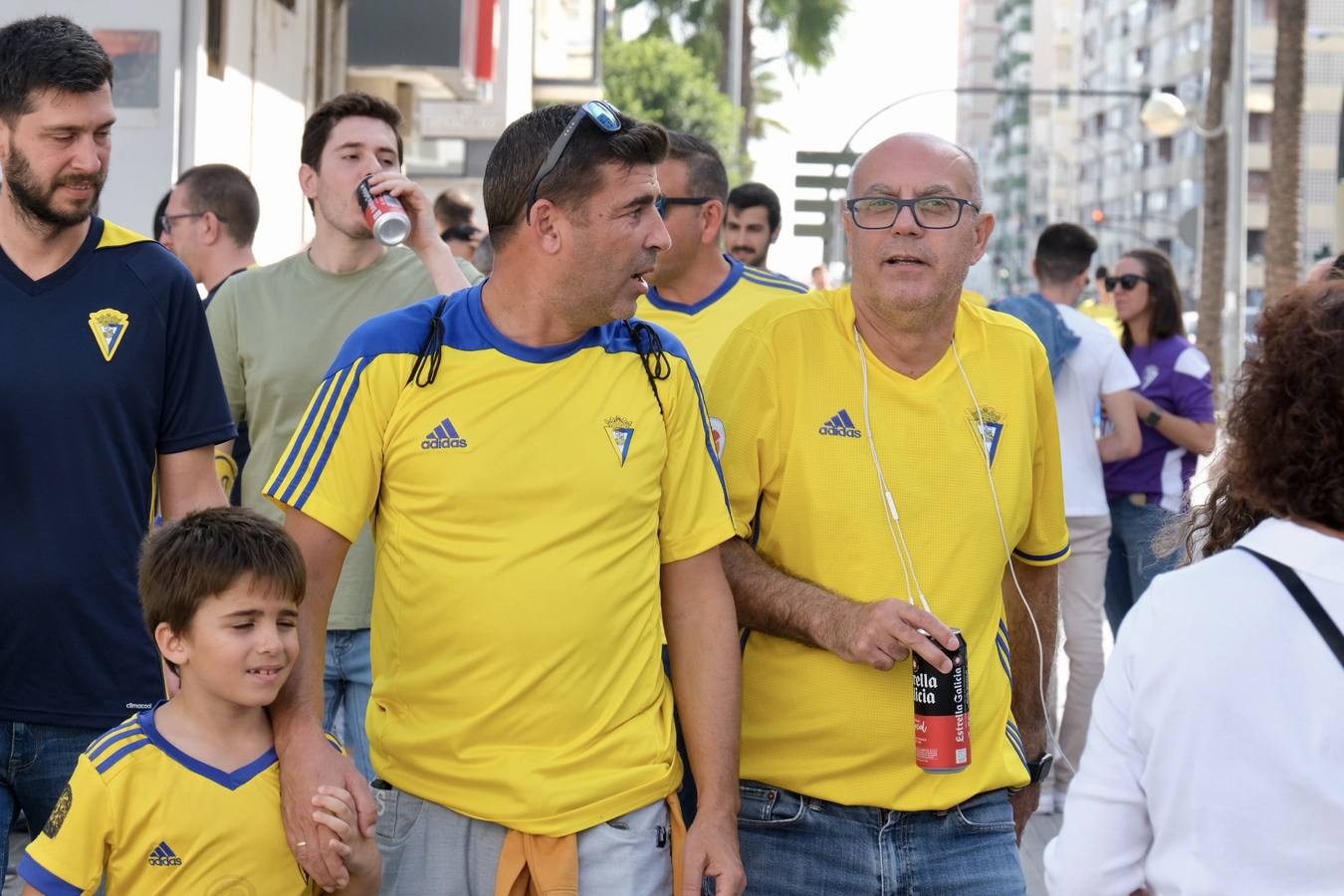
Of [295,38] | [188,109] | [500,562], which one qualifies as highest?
[295,38]

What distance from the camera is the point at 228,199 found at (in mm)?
6820

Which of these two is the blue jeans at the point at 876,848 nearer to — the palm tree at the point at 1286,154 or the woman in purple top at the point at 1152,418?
the woman in purple top at the point at 1152,418

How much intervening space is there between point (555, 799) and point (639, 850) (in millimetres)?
217

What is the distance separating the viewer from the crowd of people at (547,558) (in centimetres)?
323

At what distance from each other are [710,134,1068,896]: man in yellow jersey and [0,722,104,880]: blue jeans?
1406 mm

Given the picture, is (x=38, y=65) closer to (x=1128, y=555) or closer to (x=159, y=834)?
(x=159, y=834)

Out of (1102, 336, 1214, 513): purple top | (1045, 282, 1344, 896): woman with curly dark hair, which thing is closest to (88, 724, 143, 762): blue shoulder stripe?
(1045, 282, 1344, 896): woman with curly dark hair

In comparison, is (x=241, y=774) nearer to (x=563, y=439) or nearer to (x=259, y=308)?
(x=563, y=439)

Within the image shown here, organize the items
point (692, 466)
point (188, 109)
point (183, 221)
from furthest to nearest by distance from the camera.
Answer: point (188, 109) → point (183, 221) → point (692, 466)

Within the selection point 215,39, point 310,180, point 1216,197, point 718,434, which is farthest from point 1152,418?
point 1216,197

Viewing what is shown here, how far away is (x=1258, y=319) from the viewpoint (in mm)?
2605

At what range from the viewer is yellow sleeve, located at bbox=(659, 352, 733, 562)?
137 inches

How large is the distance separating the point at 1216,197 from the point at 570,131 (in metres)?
27.5

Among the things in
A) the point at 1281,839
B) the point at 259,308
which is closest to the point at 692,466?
the point at 1281,839
